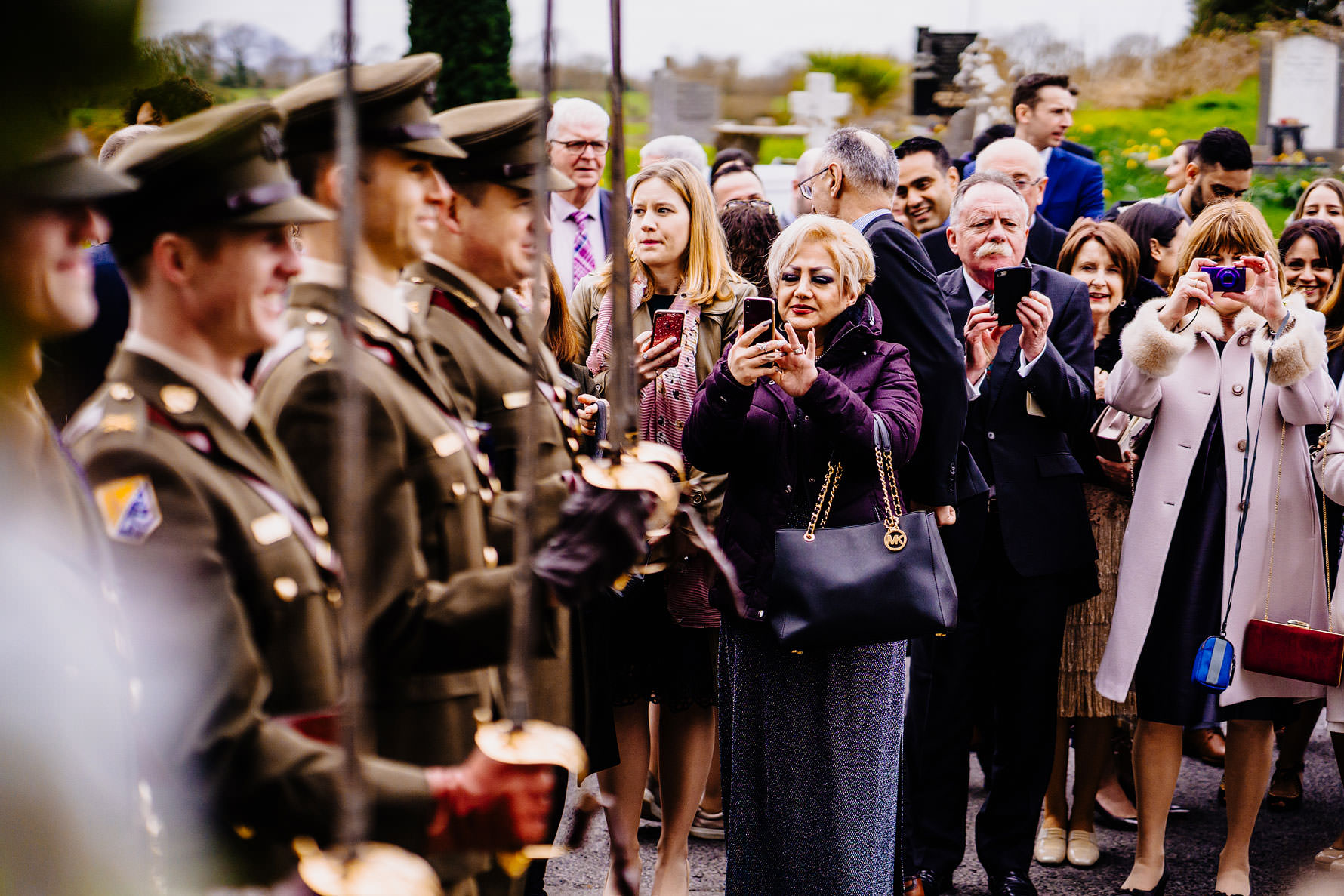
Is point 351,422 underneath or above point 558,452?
above

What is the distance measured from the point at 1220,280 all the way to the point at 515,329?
2.25 m

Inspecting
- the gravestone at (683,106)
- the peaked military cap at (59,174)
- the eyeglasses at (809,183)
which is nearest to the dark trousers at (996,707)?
the eyeglasses at (809,183)

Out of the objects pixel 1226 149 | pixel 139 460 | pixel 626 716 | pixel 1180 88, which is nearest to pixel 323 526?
pixel 139 460

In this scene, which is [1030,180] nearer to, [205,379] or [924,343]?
[924,343]

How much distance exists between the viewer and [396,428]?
1.63m

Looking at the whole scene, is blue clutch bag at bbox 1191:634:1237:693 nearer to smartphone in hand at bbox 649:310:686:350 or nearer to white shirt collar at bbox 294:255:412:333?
smartphone in hand at bbox 649:310:686:350

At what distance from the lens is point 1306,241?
170 inches

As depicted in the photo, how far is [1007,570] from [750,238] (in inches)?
52.5

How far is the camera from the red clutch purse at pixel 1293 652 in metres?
3.30

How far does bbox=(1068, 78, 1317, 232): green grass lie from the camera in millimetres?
11969

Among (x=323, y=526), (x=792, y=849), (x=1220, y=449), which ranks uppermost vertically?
(x=323, y=526)

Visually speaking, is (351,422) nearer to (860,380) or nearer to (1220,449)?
(860,380)

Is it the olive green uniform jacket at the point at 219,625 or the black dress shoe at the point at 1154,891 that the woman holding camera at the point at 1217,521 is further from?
the olive green uniform jacket at the point at 219,625

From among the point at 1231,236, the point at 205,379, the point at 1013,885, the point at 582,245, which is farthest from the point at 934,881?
the point at 205,379
